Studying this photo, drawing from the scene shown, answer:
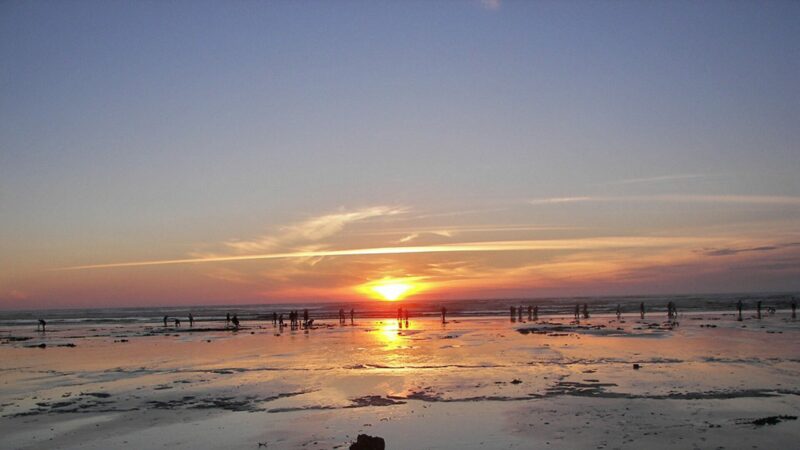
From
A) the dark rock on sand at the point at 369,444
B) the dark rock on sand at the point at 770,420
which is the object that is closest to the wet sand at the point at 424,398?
the dark rock on sand at the point at 770,420

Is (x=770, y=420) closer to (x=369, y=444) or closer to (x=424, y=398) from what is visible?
(x=424, y=398)

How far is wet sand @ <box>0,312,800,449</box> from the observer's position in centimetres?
1412

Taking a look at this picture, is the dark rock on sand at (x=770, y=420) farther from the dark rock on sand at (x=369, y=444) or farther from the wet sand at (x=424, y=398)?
the dark rock on sand at (x=369, y=444)

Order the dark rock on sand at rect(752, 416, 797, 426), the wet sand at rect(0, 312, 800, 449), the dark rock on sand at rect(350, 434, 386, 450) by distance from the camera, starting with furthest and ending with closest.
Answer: the dark rock on sand at rect(752, 416, 797, 426) → the wet sand at rect(0, 312, 800, 449) → the dark rock on sand at rect(350, 434, 386, 450)

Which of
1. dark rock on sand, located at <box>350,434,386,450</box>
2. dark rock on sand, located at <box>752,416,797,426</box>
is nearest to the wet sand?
dark rock on sand, located at <box>752,416,797,426</box>

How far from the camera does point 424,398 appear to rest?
18688 mm

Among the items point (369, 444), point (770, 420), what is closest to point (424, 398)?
point (369, 444)

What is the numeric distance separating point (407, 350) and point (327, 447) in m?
21.8

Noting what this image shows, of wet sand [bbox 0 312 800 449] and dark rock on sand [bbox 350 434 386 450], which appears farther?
wet sand [bbox 0 312 800 449]

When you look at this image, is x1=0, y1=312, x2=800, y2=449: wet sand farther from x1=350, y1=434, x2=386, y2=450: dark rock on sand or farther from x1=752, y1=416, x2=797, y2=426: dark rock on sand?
x1=350, y1=434, x2=386, y2=450: dark rock on sand

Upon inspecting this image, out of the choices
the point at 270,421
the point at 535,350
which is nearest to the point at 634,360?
the point at 535,350

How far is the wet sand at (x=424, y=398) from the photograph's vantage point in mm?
14125

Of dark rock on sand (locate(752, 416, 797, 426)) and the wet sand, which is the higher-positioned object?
dark rock on sand (locate(752, 416, 797, 426))

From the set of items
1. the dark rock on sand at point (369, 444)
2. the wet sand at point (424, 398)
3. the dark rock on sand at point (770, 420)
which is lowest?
the wet sand at point (424, 398)
